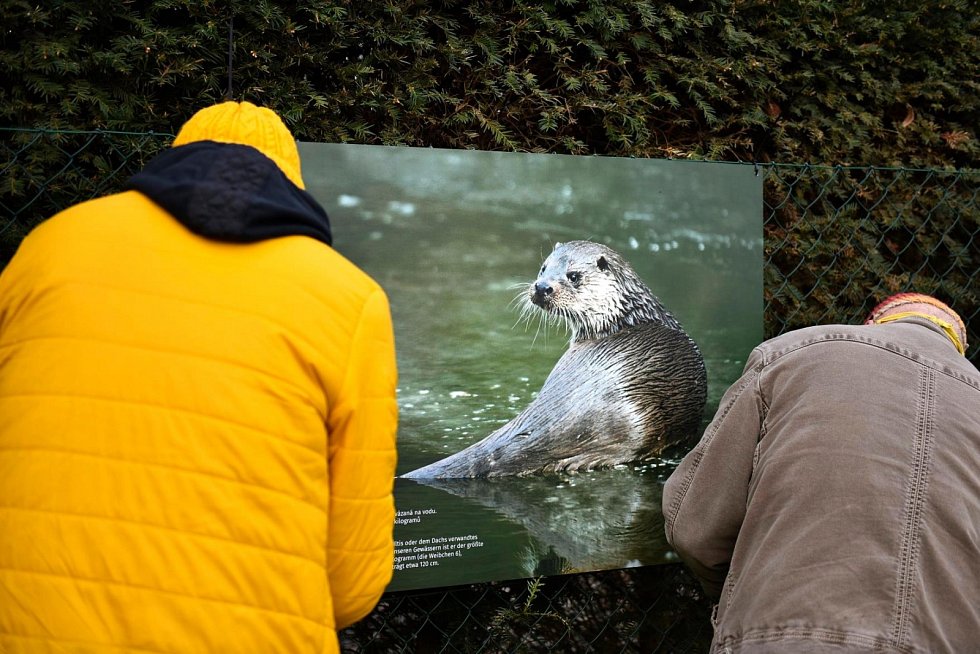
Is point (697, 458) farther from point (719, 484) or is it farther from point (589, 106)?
point (589, 106)

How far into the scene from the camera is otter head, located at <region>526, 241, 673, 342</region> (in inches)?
93.0

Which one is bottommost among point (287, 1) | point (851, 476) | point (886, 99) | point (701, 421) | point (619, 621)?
point (619, 621)

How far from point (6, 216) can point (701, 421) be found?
6.56 feet

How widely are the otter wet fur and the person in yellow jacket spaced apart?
1053 mm

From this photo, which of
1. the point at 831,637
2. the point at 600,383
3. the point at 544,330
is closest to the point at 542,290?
the point at 544,330

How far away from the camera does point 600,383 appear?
2.43 m

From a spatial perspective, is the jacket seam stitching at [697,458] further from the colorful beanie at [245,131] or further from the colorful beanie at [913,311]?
the colorful beanie at [245,131]

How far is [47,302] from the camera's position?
3.87 ft

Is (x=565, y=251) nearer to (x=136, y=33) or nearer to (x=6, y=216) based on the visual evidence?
(x=136, y=33)

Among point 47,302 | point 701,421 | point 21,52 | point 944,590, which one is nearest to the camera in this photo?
point 47,302

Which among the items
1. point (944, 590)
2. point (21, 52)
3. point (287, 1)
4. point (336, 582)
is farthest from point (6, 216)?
point (944, 590)

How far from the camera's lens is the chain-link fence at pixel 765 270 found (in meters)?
2.12

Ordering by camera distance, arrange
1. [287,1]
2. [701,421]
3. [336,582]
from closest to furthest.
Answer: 1. [336,582]
2. [287,1]
3. [701,421]

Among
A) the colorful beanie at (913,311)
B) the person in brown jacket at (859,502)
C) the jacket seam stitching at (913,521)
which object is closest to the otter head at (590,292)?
the colorful beanie at (913,311)
